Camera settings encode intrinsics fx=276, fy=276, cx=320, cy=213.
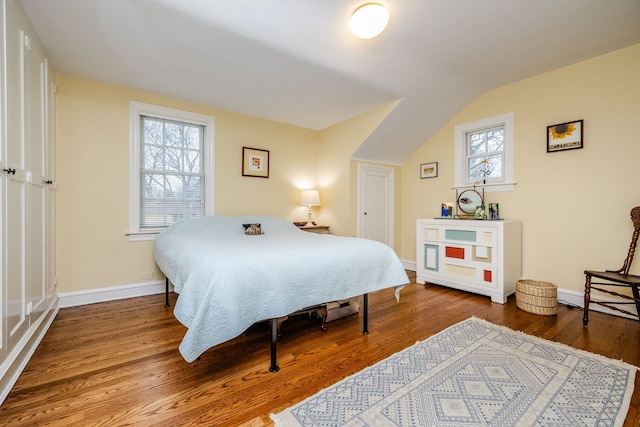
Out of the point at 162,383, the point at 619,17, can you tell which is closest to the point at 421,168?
the point at 619,17

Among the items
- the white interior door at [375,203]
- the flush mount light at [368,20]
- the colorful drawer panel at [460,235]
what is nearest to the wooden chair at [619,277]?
the colorful drawer panel at [460,235]

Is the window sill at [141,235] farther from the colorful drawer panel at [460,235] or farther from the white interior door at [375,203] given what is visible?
the colorful drawer panel at [460,235]

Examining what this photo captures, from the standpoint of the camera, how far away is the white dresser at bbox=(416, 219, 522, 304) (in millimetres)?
3031

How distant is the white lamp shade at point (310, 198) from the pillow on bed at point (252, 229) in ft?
3.81

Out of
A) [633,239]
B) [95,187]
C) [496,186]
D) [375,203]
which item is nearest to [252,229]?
[95,187]

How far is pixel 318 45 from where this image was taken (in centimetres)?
241

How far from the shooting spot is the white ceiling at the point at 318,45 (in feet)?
6.61

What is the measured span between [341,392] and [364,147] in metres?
3.26

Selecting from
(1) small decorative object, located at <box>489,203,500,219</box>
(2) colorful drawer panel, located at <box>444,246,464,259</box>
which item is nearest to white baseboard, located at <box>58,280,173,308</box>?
(2) colorful drawer panel, located at <box>444,246,464,259</box>

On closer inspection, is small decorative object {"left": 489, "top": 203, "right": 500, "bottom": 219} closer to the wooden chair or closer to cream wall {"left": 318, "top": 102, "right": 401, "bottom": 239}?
the wooden chair

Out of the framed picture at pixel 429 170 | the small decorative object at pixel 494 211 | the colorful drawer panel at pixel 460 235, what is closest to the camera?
the colorful drawer panel at pixel 460 235

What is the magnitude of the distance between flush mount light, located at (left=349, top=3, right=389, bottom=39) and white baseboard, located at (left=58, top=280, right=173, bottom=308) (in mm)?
3342

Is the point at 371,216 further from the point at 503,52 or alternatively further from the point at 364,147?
the point at 503,52

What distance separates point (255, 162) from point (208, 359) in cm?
280
